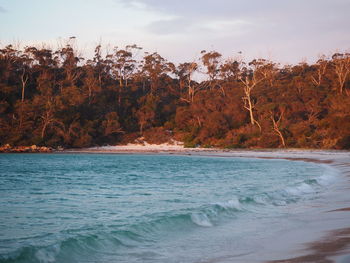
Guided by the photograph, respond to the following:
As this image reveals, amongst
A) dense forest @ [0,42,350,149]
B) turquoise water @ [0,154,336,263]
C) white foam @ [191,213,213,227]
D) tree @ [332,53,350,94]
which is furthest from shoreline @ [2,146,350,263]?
tree @ [332,53,350,94]

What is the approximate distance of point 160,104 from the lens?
59.2 m

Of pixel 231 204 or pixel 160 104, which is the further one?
pixel 160 104

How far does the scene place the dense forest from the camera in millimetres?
46312

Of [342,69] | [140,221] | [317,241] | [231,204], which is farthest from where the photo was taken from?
[342,69]

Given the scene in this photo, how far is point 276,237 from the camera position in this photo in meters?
7.03

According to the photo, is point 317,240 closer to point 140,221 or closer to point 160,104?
point 140,221

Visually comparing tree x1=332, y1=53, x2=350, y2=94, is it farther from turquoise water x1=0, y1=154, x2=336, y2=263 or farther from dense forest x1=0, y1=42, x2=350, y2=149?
turquoise water x1=0, y1=154, x2=336, y2=263

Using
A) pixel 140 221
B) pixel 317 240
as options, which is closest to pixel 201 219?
pixel 140 221

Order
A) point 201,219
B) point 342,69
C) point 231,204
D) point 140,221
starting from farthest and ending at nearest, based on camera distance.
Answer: point 342,69 → point 231,204 → point 201,219 → point 140,221

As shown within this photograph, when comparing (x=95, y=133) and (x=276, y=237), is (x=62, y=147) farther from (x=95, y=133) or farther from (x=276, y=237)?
(x=276, y=237)

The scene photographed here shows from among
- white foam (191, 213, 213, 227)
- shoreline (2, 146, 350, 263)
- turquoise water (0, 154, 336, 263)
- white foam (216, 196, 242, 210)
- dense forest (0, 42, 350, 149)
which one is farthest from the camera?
dense forest (0, 42, 350, 149)

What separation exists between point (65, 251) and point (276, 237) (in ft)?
11.5

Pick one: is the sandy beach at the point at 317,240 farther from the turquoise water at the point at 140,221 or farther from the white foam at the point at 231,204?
the white foam at the point at 231,204

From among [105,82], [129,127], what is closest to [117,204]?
[129,127]
